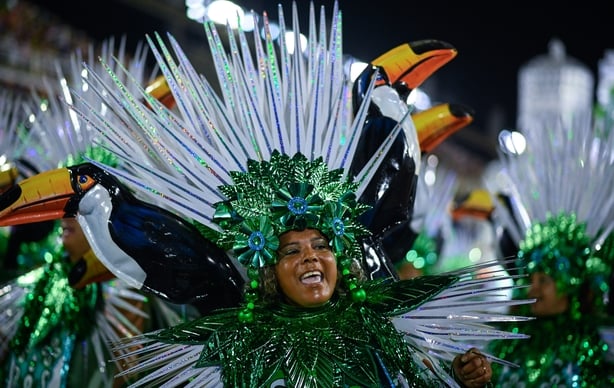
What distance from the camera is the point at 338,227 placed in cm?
237

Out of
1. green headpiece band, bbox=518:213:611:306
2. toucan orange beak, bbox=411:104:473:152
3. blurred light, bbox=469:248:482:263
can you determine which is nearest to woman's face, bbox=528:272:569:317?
green headpiece band, bbox=518:213:611:306

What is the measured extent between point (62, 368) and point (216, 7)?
38.0 feet

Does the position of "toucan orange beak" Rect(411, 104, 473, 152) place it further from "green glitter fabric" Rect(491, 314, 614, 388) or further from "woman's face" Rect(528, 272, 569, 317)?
"green glitter fabric" Rect(491, 314, 614, 388)

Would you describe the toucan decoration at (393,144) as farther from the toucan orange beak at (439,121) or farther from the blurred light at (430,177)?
the blurred light at (430,177)

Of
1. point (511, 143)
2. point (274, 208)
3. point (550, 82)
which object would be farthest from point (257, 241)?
point (550, 82)

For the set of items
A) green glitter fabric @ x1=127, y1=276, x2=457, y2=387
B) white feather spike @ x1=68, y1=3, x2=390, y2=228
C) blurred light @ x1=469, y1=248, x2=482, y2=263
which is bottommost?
blurred light @ x1=469, y1=248, x2=482, y2=263

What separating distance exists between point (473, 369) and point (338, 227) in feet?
1.75

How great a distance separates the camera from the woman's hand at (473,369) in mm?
2275

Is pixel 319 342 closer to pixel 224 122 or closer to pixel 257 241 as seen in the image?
pixel 257 241

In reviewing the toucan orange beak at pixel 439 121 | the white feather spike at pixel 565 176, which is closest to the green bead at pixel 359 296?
the toucan orange beak at pixel 439 121

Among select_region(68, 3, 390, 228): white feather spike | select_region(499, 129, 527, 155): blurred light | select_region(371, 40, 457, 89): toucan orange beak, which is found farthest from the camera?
select_region(499, 129, 527, 155): blurred light

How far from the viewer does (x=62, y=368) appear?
3289 millimetres

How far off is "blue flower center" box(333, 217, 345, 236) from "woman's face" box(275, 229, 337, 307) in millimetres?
44

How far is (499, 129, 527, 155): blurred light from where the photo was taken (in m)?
3.79
